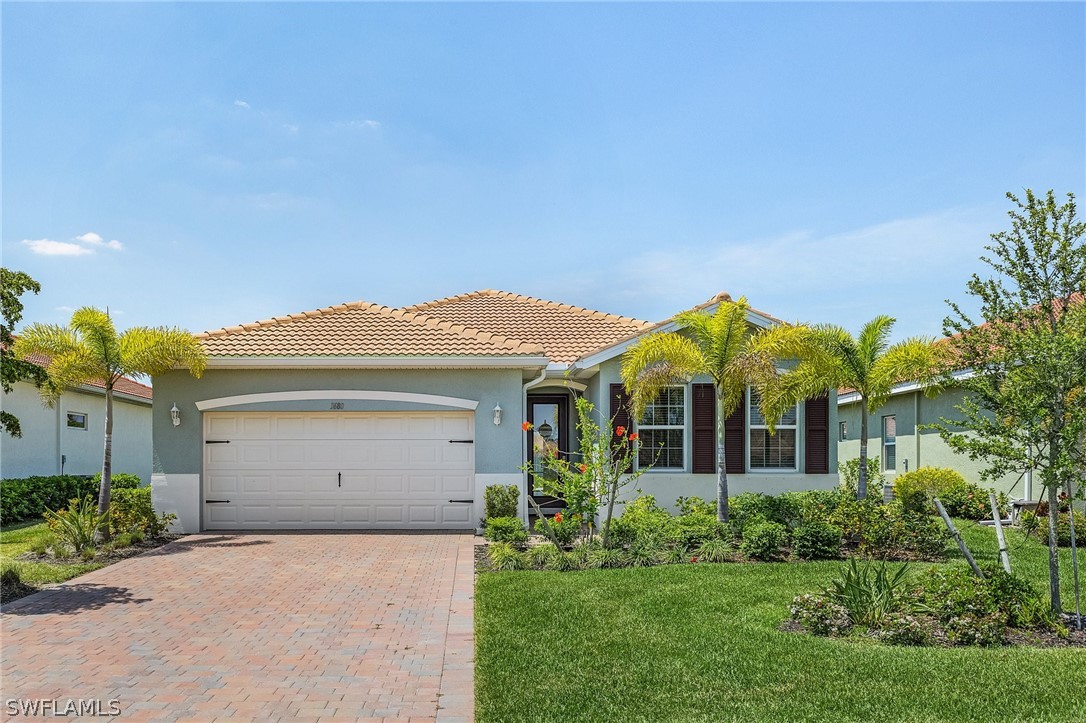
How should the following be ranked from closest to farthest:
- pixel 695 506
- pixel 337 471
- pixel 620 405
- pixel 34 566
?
pixel 34 566, pixel 695 506, pixel 337 471, pixel 620 405

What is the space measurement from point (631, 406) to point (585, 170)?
169 inches

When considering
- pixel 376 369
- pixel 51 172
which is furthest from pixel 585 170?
pixel 51 172

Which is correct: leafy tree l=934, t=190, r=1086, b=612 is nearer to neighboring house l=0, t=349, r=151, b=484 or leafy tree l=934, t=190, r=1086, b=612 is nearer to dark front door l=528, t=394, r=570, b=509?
dark front door l=528, t=394, r=570, b=509

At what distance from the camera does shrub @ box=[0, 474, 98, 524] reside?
675 inches

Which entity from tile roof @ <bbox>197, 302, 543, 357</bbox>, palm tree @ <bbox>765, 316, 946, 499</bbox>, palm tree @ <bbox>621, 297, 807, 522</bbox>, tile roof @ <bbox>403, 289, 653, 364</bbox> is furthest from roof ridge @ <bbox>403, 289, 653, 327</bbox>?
palm tree @ <bbox>765, 316, 946, 499</bbox>

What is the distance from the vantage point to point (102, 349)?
1314cm

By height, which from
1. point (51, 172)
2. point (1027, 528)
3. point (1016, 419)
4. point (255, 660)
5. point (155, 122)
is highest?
point (155, 122)

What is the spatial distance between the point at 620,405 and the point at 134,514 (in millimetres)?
8727

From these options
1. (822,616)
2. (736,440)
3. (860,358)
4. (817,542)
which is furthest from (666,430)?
(822,616)

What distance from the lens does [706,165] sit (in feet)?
42.9

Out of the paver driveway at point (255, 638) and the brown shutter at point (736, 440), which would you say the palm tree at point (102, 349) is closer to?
the paver driveway at point (255, 638)

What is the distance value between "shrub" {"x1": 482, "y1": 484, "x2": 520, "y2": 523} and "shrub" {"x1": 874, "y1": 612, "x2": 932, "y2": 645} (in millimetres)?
8032

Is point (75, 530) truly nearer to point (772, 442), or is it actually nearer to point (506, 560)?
point (506, 560)

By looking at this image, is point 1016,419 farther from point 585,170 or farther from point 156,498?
point 156,498
